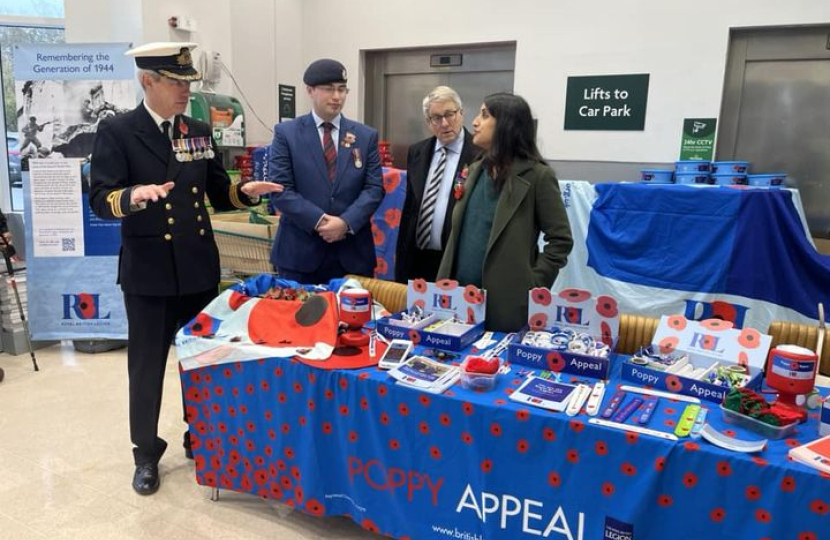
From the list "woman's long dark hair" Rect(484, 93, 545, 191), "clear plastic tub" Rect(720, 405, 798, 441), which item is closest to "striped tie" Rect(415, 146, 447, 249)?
"woman's long dark hair" Rect(484, 93, 545, 191)

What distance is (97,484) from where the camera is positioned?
2.47 meters

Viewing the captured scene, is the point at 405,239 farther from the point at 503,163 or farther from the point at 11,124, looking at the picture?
the point at 11,124

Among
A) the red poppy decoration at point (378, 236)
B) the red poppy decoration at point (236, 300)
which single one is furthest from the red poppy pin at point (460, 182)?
the red poppy decoration at point (378, 236)

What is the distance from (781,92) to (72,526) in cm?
513

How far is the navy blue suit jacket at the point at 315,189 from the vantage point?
8.47 ft

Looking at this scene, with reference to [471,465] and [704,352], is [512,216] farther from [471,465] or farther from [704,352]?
[471,465]

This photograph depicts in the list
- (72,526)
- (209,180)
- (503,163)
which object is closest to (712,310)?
(503,163)

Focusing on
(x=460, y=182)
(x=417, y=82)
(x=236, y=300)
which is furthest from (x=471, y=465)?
(x=417, y=82)

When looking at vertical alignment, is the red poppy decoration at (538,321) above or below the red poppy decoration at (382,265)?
above

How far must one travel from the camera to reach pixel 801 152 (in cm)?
446

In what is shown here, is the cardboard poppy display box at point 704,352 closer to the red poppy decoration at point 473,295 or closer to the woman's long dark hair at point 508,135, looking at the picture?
the red poppy decoration at point 473,295

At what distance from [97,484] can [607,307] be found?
84.7 inches

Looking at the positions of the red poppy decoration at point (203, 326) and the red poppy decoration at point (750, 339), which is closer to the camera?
the red poppy decoration at point (750, 339)

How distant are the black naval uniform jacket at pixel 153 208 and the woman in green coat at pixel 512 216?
43.2 inches
